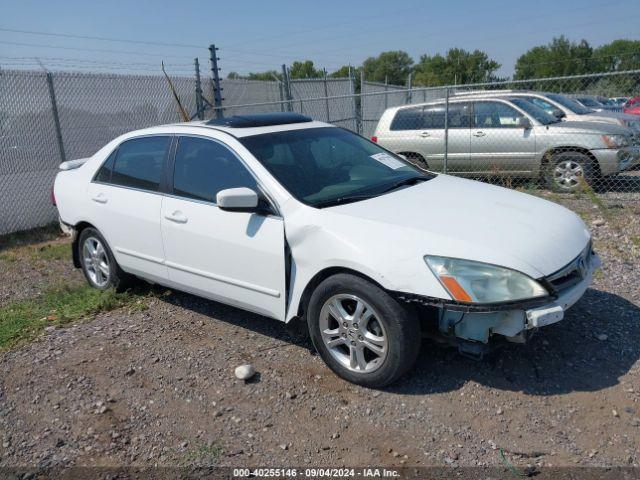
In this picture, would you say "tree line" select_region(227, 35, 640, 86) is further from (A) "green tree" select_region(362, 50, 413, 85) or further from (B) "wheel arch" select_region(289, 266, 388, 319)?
(B) "wheel arch" select_region(289, 266, 388, 319)

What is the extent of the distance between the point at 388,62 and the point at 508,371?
88818 millimetres

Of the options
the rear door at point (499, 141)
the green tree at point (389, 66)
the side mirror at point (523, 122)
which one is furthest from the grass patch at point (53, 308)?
the green tree at point (389, 66)

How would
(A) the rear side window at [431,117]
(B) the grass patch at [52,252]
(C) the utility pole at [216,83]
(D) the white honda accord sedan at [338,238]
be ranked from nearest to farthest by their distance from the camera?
(D) the white honda accord sedan at [338,238]
(B) the grass patch at [52,252]
(A) the rear side window at [431,117]
(C) the utility pole at [216,83]

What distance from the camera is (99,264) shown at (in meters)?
5.33

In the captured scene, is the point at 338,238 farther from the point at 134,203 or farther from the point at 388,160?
the point at 134,203

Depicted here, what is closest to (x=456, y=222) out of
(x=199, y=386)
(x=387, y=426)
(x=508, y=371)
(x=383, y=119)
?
(x=508, y=371)

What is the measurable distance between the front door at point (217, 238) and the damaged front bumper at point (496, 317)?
1001 millimetres

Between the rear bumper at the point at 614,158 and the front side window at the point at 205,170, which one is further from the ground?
the front side window at the point at 205,170

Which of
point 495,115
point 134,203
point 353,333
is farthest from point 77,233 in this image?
point 495,115

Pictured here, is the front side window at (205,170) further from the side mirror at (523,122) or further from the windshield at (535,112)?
the windshield at (535,112)

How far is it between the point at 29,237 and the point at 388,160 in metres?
6.24

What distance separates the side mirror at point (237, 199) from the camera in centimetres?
361

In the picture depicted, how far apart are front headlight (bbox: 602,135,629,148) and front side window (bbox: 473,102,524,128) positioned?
1326 millimetres

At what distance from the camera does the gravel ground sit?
2947 mm
